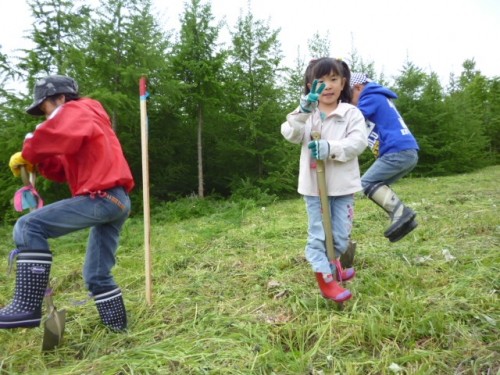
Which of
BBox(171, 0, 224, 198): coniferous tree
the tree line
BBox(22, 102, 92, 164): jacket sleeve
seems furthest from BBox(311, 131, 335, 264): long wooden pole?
BBox(171, 0, 224, 198): coniferous tree

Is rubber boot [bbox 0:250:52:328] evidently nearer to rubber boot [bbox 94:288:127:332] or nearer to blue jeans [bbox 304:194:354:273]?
rubber boot [bbox 94:288:127:332]

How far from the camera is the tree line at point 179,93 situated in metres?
8.63

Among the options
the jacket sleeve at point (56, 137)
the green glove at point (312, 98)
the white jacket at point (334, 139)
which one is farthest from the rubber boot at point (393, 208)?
the jacket sleeve at point (56, 137)

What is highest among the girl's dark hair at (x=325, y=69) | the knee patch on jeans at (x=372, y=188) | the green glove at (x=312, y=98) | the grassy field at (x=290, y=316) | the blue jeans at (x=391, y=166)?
the girl's dark hair at (x=325, y=69)

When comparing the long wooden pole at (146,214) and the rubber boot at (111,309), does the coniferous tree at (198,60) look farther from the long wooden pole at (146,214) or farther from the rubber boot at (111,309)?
the rubber boot at (111,309)

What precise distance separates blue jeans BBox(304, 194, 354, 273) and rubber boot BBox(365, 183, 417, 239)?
0.69m

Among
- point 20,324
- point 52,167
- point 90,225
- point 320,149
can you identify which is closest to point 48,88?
point 52,167

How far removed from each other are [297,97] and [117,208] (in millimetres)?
11286

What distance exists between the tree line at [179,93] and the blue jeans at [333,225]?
671 centimetres

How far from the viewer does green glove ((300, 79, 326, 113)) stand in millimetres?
2400

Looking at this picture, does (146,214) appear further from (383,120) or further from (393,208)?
(383,120)

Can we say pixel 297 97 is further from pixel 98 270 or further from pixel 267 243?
pixel 98 270

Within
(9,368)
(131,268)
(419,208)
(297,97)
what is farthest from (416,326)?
(297,97)

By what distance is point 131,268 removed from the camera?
14.4ft
